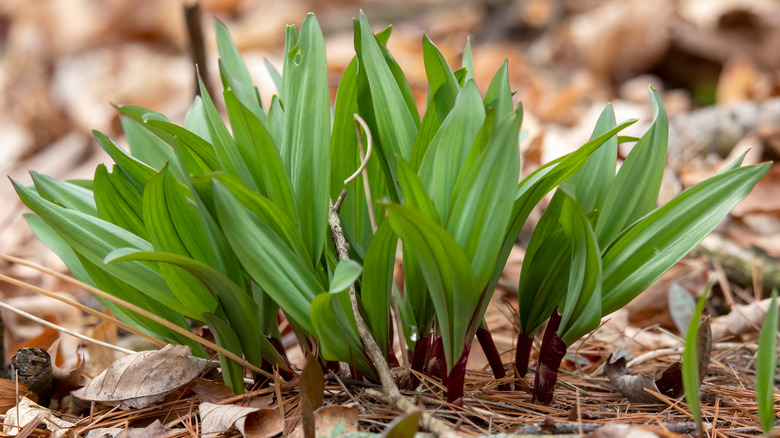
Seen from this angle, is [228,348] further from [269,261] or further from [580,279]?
[580,279]

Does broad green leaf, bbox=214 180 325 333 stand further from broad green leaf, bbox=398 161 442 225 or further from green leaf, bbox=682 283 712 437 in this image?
green leaf, bbox=682 283 712 437

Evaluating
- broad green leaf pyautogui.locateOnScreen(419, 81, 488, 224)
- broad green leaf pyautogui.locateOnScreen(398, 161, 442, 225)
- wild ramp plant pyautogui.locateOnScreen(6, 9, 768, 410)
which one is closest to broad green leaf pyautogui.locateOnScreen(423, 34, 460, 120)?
wild ramp plant pyautogui.locateOnScreen(6, 9, 768, 410)

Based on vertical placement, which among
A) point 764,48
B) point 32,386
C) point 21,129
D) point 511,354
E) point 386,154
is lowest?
point 32,386

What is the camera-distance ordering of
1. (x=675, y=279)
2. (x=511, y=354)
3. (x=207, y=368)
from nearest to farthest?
(x=207, y=368) → (x=511, y=354) → (x=675, y=279)

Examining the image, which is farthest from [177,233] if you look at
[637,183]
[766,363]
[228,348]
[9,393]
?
[766,363]

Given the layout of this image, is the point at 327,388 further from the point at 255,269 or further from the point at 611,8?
the point at 611,8

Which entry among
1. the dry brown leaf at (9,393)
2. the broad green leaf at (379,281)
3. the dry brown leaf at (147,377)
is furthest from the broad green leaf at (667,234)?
the dry brown leaf at (9,393)


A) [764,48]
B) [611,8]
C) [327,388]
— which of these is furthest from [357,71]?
[611,8]
